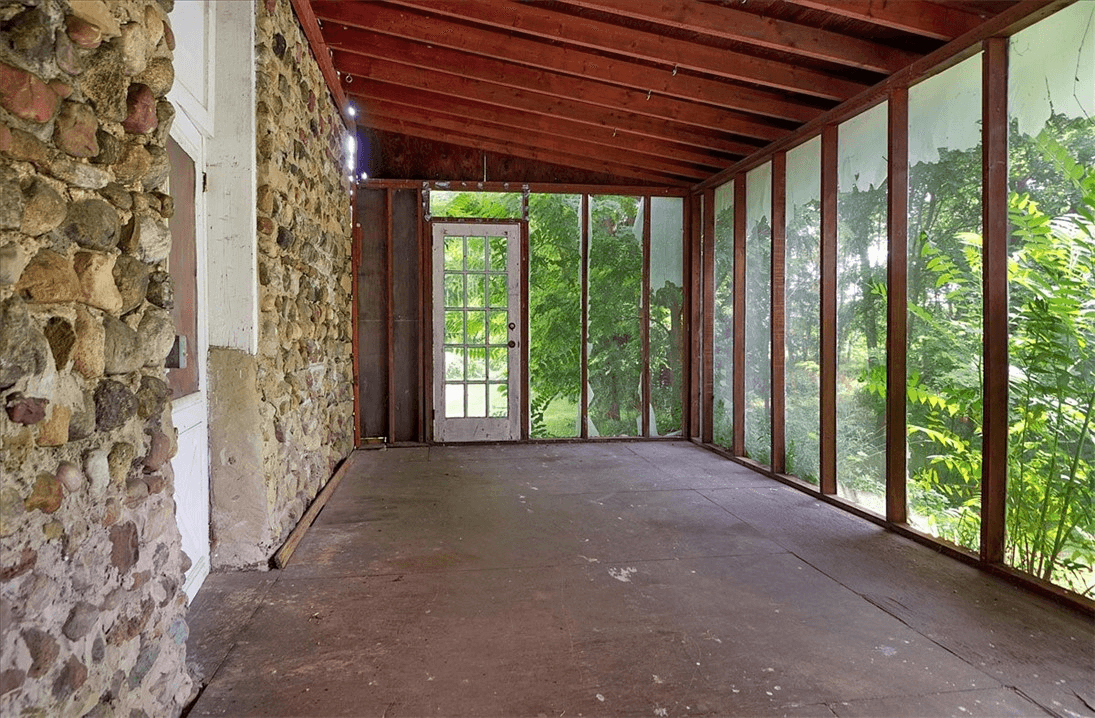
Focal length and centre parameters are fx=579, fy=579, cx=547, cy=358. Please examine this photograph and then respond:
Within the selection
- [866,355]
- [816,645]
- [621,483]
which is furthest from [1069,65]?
[621,483]

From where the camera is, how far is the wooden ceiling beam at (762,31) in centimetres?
315

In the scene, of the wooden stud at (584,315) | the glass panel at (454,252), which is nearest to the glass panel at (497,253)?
the glass panel at (454,252)

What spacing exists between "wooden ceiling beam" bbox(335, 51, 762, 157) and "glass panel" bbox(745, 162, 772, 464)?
1.51 ft

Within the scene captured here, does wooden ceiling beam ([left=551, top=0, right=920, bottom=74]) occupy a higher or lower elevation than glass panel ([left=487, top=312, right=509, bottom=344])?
higher

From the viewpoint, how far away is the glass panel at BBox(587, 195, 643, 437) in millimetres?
6012

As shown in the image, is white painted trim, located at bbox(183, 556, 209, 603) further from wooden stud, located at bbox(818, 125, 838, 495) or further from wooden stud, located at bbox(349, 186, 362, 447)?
wooden stud, located at bbox(818, 125, 838, 495)

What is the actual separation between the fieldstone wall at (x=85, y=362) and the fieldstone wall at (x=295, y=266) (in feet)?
4.07

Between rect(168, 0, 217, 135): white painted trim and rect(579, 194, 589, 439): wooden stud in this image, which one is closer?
rect(168, 0, 217, 135): white painted trim

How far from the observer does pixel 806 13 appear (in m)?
3.16

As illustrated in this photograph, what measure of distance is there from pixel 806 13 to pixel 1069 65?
124cm

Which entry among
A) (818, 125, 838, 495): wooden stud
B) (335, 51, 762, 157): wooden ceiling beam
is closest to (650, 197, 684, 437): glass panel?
(335, 51, 762, 157): wooden ceiling beam

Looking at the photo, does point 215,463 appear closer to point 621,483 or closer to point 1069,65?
point 621,483

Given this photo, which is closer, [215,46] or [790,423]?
[215,46]

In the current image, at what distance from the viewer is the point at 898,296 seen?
3328mm
